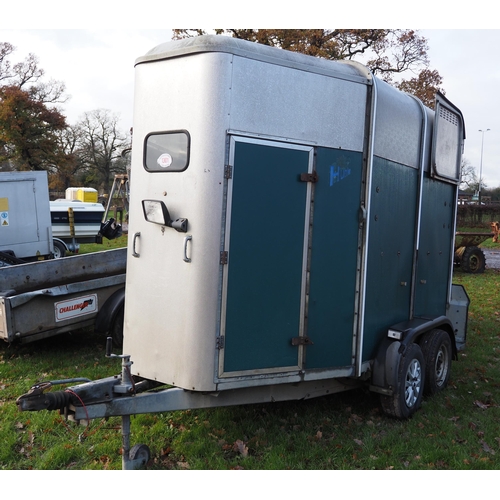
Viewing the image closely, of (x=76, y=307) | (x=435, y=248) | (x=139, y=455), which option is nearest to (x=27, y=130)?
(x=76, y=307)

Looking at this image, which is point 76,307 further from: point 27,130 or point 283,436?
point 27,130

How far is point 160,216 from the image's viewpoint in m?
4.38

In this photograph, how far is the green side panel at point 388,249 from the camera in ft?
17.4

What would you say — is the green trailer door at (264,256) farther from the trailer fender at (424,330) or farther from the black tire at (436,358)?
the black tire at (436,358)

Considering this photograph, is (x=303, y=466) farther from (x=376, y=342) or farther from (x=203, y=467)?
(x=376, y=342)

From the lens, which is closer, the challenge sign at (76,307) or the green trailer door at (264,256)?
the green trailer door at (264,256)

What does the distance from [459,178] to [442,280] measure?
129 centimetres

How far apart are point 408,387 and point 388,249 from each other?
1391 mm

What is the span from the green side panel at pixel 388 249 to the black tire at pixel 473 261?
12212 mm

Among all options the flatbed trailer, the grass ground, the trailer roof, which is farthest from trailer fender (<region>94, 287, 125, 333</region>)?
the trailer roof

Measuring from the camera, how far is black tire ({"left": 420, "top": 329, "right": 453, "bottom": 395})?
604 cm

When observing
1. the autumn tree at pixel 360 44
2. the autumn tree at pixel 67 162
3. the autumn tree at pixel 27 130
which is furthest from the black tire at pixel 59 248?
the autumn tree at pixel 67 162

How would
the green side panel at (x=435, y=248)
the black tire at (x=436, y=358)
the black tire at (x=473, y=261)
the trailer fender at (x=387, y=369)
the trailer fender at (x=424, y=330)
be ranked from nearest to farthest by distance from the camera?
the trailer fender at (x=387, y=369) < the trailer fender at (x=424, y=330) < the black tire at (x=436, y=358) < the green side panel at (x=435, y=248) < the black tire at (x=473, y=261)

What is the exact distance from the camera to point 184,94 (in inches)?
170
